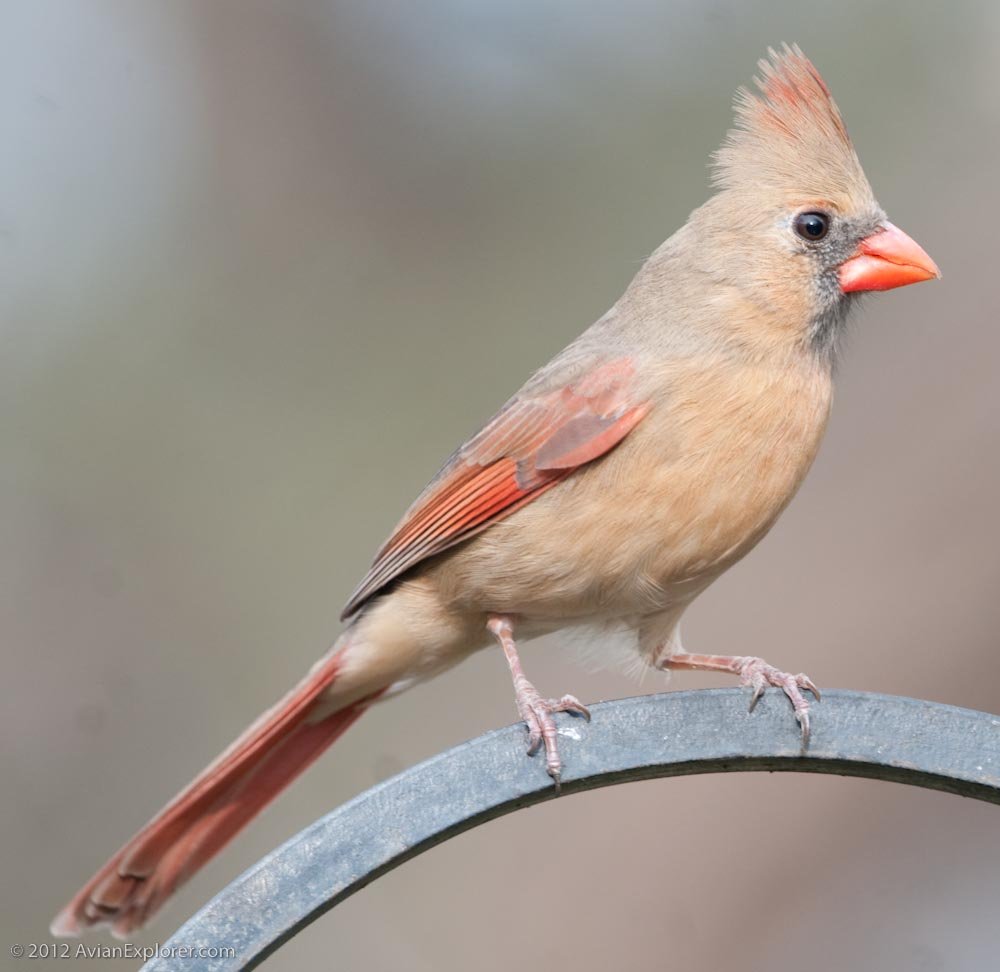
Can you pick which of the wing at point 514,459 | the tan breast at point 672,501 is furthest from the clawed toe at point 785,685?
the wing at point 514,459

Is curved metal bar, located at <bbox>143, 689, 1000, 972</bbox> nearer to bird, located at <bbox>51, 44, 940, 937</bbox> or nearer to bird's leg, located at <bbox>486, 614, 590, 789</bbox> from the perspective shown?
bird's leg, located at <bbox>486, 614, 590, 789</bbox>

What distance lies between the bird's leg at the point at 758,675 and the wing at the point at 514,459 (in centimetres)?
46

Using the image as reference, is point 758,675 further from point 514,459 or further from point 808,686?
point 514,459

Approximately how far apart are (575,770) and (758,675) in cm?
71

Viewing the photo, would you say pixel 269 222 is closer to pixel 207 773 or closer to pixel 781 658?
pixel 781 658

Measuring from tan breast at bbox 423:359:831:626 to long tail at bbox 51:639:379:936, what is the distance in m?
0.47

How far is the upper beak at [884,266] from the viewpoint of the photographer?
8.77 ft

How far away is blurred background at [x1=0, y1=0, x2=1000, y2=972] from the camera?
3824mm

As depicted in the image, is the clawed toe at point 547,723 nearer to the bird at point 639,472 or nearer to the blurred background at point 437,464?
the bird at point 639,472

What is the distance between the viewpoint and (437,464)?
4.84m

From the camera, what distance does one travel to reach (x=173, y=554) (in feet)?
16.0

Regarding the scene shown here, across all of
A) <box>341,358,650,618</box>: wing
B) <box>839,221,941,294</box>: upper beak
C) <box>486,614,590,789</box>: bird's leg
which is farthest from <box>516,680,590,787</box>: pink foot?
<box>839,221,941,294</box>: upper beak
